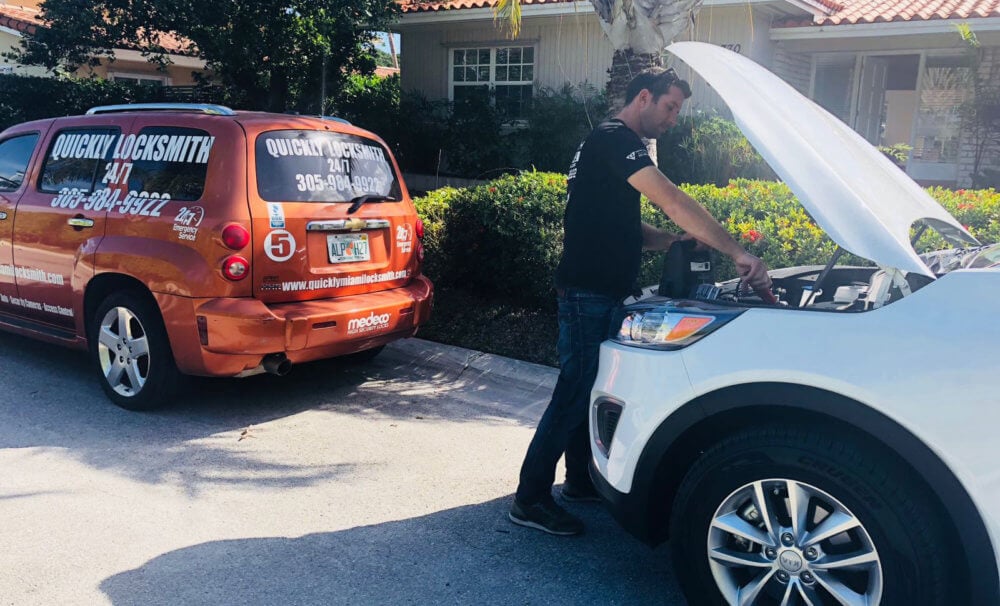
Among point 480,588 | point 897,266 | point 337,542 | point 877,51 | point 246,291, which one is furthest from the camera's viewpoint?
point 877,51

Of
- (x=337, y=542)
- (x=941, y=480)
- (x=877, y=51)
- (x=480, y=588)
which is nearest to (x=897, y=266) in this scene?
(x=941, y=480)

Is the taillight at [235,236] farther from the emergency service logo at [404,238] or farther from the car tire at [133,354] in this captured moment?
the emergency service logo at [404,238]

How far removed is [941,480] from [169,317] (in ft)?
13.4

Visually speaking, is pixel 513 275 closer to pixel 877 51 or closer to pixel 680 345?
pixel 680 345

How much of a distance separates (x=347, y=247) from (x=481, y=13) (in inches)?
400

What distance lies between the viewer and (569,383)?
11.9ft

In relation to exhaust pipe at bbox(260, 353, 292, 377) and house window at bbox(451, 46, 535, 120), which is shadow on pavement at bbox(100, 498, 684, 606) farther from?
house window at bbox(451, 46, 535, 120)

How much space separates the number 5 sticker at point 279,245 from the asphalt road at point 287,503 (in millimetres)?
1048

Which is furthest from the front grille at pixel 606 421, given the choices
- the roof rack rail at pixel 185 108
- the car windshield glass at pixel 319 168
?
the roof rack rail at pixel 185 108

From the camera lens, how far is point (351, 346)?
17.3 feet

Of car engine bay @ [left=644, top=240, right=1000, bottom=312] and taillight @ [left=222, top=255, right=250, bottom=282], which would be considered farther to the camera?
taillight @ [left=222, top=255, right=250, bottom=282]

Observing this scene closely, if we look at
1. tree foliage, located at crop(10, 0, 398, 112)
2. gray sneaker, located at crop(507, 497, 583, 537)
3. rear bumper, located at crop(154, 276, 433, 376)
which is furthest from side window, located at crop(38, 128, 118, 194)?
tree foliage, located at crop(10, 0, 398, 112)

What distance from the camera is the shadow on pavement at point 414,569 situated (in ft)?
10.5

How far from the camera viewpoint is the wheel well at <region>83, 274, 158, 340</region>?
17.0 ft
